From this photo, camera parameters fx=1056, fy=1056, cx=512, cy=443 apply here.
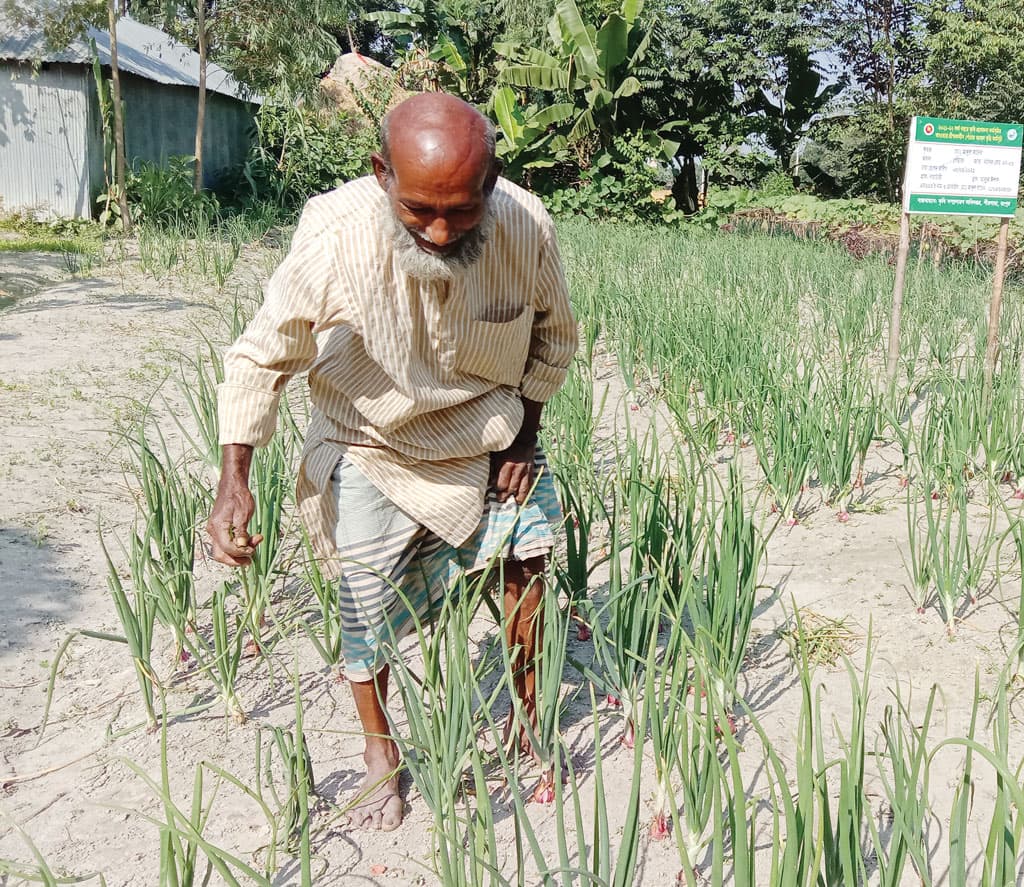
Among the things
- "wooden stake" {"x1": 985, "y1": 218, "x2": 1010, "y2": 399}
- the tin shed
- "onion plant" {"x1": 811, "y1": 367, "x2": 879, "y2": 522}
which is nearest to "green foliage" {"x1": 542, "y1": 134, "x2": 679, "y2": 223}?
the tin shed

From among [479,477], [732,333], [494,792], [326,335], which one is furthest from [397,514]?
[732,333]

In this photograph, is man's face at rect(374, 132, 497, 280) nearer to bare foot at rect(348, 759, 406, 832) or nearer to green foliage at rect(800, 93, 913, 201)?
bare foot at rect(348, 759, 406, 832)

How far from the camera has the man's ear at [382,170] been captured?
1.60m

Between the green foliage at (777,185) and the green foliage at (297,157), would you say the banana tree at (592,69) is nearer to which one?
the green foliage at (297,157)

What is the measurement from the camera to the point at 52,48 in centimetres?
1128

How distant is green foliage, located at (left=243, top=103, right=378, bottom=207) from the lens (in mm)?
14477

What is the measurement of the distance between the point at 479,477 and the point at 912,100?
1388cm

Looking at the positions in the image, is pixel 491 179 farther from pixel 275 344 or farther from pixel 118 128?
pixel 118 128

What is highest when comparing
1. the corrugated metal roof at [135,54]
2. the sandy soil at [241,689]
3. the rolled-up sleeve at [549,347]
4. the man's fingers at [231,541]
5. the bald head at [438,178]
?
the corrugated metal roof at [135,54]

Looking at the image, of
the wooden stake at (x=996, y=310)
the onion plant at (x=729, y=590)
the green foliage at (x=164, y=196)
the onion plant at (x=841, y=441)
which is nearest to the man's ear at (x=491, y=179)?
the onion plant at (x=729, y=590)

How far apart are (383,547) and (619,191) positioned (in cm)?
1358

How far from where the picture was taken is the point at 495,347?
1.83 meters

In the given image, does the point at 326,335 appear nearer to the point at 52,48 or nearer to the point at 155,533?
the point at 155,533

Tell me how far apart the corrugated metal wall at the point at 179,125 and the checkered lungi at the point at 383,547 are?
12244 mm
